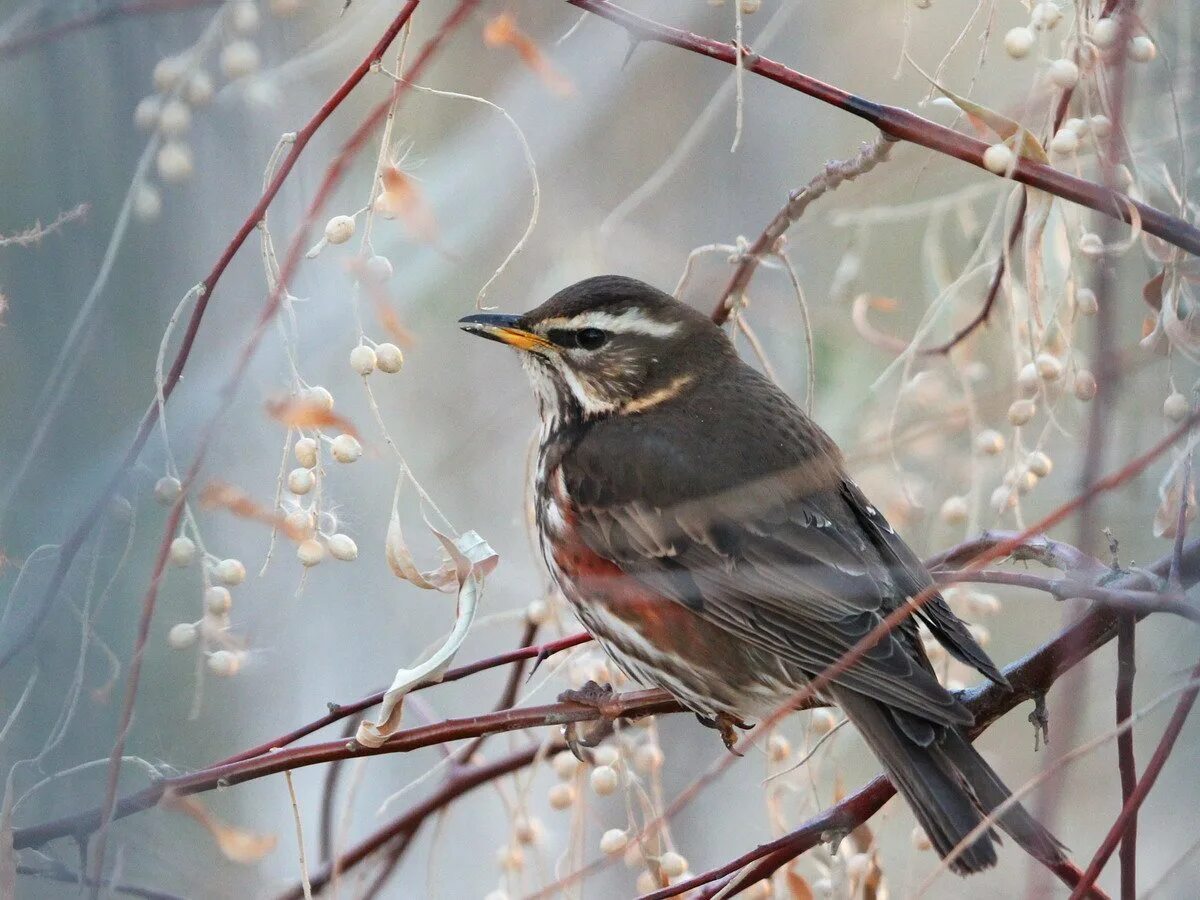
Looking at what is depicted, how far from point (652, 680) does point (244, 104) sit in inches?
65.6

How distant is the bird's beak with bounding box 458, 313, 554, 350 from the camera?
376cm

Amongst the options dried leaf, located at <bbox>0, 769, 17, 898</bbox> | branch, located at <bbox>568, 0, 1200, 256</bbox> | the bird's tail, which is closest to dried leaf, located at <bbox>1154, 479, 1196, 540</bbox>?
branch, located at <bbox>568, 0, 1200, 256</bbox>

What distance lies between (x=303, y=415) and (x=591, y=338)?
165 cm

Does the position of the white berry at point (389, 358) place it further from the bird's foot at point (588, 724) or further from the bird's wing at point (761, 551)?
the bird's wing at point (761, 551)

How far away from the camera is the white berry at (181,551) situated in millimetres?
2457

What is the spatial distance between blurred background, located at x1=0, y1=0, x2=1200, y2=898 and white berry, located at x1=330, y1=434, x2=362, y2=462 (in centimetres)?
4

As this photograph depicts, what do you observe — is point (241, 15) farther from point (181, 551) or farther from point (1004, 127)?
point (1004, 127)

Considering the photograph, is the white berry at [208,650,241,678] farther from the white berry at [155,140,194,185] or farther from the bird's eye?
the bird's eye

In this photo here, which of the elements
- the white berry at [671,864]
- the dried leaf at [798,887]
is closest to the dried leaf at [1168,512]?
the dried leaf at [798,887]

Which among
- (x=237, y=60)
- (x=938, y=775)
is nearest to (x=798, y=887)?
(x=938, y=775)

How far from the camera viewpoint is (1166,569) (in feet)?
8.32

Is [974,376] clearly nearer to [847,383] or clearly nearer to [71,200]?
[847,383]

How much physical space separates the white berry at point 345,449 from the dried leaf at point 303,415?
6cm

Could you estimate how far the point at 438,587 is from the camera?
2678 mm
